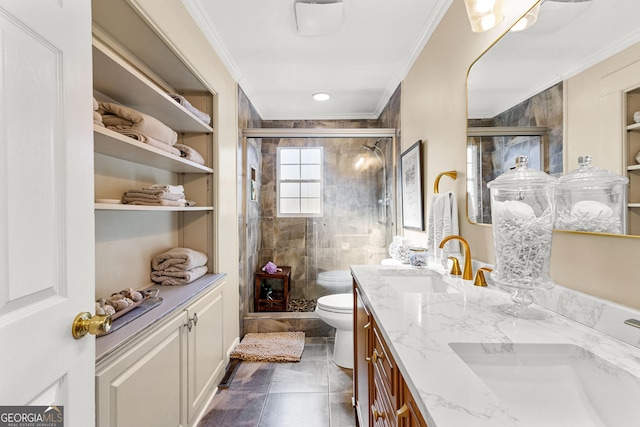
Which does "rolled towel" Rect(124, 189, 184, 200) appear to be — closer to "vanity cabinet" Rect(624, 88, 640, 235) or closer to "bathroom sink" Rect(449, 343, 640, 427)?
"bathroom sink" Rect(449, 343, 640, 427)

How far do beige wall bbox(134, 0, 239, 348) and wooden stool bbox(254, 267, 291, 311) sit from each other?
658 millimetres

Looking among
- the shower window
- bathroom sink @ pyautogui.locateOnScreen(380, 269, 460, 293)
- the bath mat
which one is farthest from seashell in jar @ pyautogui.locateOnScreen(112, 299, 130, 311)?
the shower window

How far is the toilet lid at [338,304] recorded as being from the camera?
2.21 m

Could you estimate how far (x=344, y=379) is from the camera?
2100 mm

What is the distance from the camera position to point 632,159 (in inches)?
29.0

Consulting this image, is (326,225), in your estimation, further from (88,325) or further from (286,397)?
(88,325)

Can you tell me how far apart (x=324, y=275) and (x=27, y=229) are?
3.16 metres

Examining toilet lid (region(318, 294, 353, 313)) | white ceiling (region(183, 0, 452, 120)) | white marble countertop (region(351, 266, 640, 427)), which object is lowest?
toilet lid (region(318, 294, 353, 313))

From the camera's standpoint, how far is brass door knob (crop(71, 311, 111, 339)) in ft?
2.29

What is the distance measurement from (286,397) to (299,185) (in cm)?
238

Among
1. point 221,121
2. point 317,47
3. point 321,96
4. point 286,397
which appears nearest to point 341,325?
point 286,397

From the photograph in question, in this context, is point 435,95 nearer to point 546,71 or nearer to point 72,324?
point 546,71

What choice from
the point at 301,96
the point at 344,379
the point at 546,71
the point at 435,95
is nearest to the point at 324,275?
the point at 344,379

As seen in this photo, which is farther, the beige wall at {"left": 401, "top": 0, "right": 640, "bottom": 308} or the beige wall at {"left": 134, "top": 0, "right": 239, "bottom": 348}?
the beige wall at {"left": 134, "top": 0, "right": 239, "bottom": 348}
